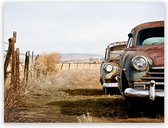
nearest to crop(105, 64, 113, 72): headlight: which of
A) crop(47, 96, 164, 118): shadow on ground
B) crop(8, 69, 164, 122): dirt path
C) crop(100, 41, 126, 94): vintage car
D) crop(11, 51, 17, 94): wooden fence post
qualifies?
Answer: crop(100, 41, 126, 94): vintage car

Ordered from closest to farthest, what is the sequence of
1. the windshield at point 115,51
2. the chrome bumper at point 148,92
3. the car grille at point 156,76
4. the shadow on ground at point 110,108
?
the chrome bumper at point 148,92 → the car grille at point 156,76 → the shadow on ground at point 110,108 → the windshield at point 115,51

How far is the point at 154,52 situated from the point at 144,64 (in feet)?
0.53

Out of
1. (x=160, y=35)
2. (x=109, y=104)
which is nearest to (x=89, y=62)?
(x=109, y=104)

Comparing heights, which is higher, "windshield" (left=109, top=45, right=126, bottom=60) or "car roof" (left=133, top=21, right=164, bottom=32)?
"car roof" (left=133, top=21, right=164, bottom=32)

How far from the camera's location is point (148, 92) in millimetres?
3527

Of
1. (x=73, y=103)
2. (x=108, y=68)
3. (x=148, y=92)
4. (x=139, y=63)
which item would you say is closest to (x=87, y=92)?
(x=73, y=103)

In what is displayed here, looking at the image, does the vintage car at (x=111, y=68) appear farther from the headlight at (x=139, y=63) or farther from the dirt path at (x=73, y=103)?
the headlight at (x=139, y=63)

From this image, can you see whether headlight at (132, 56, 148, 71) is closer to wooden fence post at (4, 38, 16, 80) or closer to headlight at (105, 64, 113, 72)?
headlight at (105, 64, 113, 72)

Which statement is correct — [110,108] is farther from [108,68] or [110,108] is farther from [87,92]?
[108,68]

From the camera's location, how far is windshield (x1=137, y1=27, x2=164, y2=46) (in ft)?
12.8

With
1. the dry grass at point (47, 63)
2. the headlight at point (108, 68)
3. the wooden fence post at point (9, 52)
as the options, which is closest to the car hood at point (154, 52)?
the headlight at point (108, 68)

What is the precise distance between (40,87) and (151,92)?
112cm

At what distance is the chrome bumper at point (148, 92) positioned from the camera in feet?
11.5

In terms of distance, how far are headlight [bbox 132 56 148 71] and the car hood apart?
53 millimetres
